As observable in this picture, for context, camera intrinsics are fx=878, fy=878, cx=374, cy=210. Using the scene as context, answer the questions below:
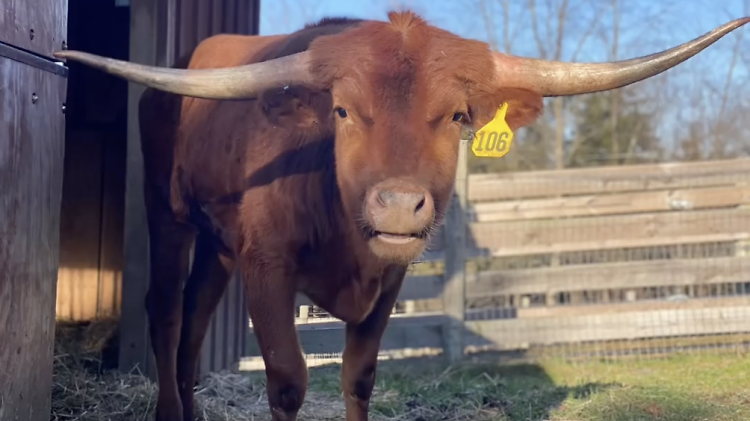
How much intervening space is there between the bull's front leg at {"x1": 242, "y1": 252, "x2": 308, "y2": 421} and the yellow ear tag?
112 cm

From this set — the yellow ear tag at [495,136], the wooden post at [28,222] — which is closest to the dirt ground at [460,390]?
the wooden post at [28,222]

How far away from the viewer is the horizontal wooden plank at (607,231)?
Result: 29.6ft

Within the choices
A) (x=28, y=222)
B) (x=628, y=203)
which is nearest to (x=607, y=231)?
(x=628, y=203)

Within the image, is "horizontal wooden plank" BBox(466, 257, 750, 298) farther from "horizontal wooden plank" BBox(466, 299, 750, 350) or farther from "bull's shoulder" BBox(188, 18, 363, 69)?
"bull's shoulder" BBox(188, 18, 363, 69)

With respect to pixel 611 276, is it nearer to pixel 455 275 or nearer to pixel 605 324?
pixel 605 324

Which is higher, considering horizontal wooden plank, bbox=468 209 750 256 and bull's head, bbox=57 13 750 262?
bull's head, bbox=57 13 750 262

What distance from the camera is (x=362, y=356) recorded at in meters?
4.79

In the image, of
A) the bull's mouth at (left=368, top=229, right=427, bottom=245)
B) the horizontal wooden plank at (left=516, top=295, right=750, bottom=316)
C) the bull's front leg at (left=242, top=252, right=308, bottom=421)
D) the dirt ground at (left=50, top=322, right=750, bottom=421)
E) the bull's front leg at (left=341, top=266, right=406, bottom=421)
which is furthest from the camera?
the horizontal wooden plank at (left=516, top=295, right=750, bottom=316)

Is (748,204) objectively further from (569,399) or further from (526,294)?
(569,399)

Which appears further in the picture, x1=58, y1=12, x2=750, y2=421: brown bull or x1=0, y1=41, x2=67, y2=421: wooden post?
x1=58, y1=12, x2=750, y2=421: brown bull

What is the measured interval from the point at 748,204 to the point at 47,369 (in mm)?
7541

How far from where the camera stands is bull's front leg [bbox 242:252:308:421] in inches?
169

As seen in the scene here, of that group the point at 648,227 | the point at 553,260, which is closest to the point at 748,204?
the point at 648,227

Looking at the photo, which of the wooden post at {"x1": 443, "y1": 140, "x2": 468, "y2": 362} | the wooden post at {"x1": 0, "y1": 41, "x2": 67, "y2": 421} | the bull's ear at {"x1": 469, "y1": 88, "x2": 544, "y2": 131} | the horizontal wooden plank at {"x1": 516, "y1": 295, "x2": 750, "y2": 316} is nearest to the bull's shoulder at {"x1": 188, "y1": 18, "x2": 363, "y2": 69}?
the bull's ear at {"x1": 469, "y1": 88, "x2": 544, "y2": 131}
